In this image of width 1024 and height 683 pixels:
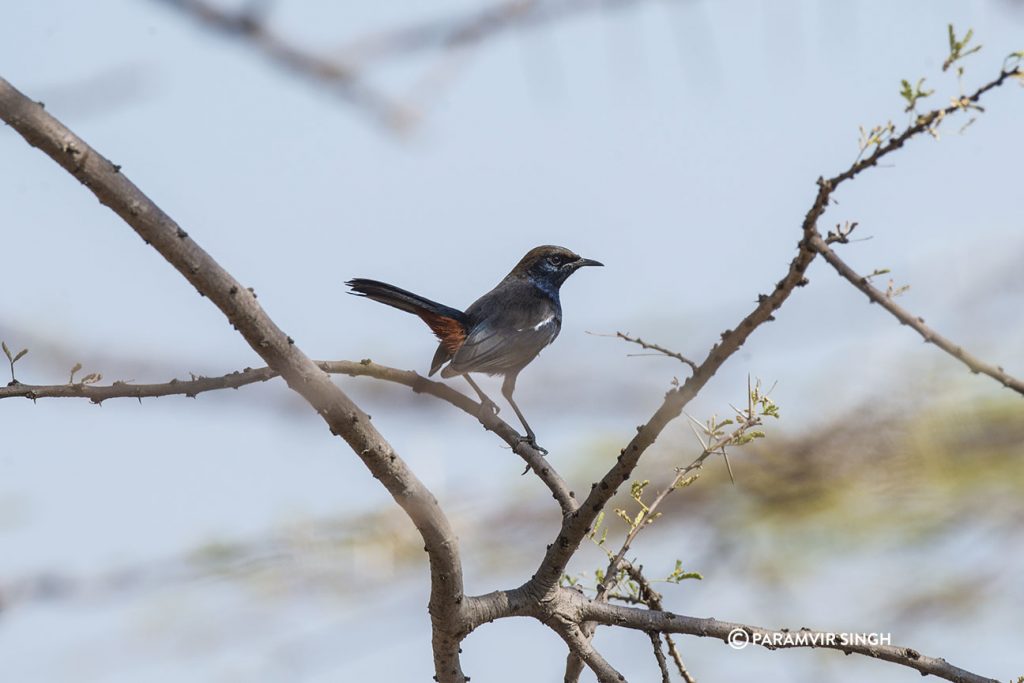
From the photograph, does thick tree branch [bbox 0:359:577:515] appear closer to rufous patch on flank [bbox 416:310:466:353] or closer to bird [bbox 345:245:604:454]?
bird [bbox 345:245:604:454]

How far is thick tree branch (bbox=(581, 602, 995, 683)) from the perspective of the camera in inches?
131

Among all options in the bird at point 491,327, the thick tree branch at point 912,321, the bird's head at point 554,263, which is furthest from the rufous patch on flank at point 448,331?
the thick tree branch at point 912,321

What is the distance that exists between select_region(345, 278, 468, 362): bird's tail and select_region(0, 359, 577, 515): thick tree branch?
4.41 feet

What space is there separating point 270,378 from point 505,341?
2.74 m

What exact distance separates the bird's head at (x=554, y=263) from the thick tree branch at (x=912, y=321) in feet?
15.6

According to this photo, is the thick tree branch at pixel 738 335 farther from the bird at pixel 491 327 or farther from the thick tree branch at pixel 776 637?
the bird at pixel 491 327

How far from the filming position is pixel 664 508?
478cm

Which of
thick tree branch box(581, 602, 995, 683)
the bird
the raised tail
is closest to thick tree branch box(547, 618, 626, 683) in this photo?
thick tree branch box(581, 602, 995, 683)

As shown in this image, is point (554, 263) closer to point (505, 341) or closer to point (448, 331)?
point (505, 341)

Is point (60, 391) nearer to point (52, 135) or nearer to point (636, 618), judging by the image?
point (52, 135)

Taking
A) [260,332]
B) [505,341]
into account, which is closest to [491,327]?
[505,341]

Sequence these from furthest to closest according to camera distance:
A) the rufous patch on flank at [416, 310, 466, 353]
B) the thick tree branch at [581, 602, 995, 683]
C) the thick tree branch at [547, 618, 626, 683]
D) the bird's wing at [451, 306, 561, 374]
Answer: the rufous patch on flank at [416, 310, 466, 353], the bird's wing at [451, 306, 561, 374], the thick tree branch at [547, 618, 626, 683], the thick tree branch at [581, 602, 995, 683]

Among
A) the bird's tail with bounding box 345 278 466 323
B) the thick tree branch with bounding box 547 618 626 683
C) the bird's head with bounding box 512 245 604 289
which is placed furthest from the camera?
the bird's head with bounding box 512 245 604 289

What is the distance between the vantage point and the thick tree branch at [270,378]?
2906mm
